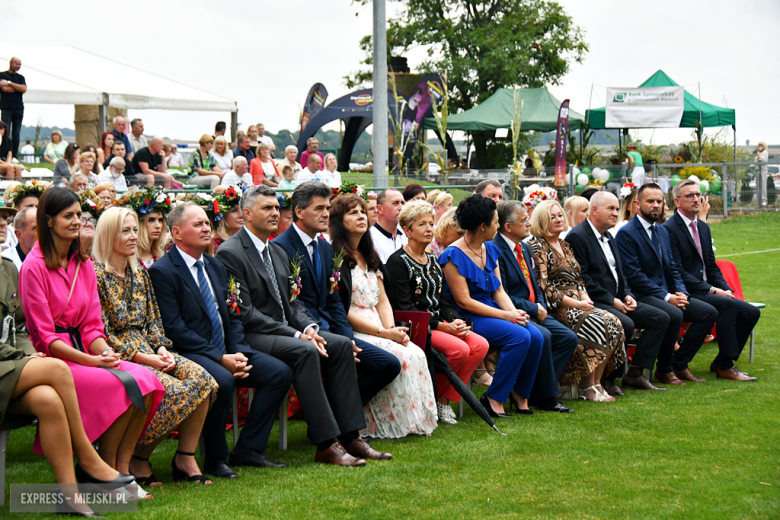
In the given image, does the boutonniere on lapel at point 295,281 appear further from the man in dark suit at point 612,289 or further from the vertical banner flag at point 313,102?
the vertical banner flag at point 313,102

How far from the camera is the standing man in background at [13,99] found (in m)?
13.4

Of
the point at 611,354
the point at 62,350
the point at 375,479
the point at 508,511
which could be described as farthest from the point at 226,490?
the point at 611,354

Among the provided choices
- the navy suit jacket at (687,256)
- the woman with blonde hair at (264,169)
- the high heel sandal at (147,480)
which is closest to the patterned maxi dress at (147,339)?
the high heel sandal at (147,480)

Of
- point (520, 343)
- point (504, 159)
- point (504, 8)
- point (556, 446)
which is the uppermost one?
point (504, 8)

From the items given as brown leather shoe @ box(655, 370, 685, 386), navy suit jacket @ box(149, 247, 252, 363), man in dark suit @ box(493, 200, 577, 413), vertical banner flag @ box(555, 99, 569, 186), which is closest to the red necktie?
man in dark suit @ box(493, 200, 577, 413)

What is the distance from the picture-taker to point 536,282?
724 centimetres

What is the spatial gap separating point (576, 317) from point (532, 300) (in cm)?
41

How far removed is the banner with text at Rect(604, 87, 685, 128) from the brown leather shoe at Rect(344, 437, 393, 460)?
21337 millimetres

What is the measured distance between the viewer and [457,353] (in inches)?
246

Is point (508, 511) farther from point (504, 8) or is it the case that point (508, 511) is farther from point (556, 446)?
point (504, 8)

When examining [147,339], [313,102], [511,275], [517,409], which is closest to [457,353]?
[517,409]

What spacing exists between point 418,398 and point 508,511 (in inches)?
65.8

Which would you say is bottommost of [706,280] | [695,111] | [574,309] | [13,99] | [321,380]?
[321,380]

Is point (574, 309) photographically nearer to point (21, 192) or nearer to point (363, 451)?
point (363, 451)
